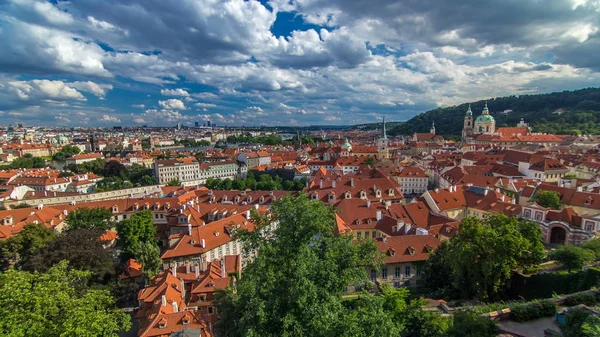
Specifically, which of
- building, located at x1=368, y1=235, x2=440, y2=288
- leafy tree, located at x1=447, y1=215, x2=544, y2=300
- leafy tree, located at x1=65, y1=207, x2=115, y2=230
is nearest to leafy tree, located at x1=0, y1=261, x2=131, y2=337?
leafy tree, located at x1=447, y1=215, x2=544, y2=300

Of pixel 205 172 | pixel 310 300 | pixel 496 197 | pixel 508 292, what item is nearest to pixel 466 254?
pixel 508 292

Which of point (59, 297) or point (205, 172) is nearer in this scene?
point (59, 297)

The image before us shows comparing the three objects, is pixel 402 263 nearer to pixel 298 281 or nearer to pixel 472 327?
pixel 472 327

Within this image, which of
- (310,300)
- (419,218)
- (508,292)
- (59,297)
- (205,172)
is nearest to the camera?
(310,300)

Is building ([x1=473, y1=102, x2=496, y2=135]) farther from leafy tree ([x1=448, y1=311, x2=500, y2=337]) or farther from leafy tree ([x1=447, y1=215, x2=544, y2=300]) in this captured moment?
leafy tree ([x1=448, y1=311, x2=500, y2=337])

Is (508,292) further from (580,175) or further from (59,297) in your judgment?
(580,175)

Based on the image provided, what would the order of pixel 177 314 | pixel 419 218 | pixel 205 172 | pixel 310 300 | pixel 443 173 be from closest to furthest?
1. pixel 310 300
2. pixel 177 314
3. pixel 419 218
4. pixel 443 173
5. pixel 205 172

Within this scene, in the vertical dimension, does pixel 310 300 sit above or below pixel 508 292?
above

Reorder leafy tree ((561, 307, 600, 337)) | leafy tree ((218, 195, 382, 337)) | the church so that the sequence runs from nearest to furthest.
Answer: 1. leafy tree ((561, 307, 600, 337))
2. leafy tree ((218, 195, 382, 337))
3. the church
